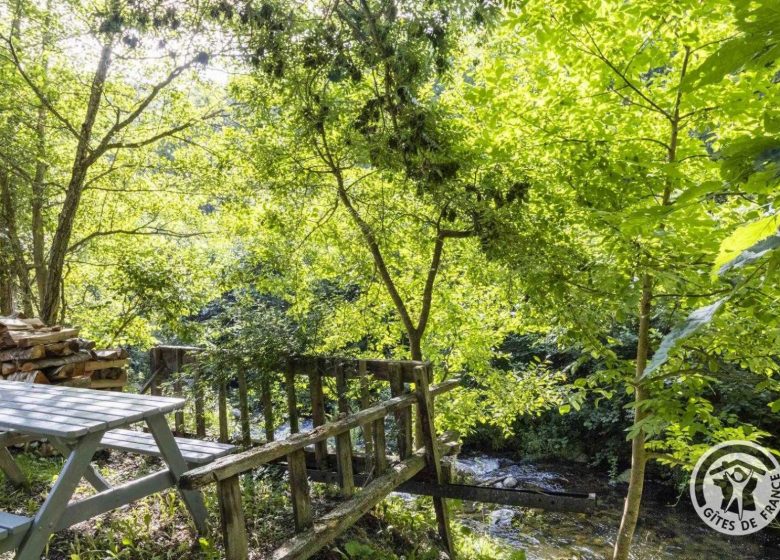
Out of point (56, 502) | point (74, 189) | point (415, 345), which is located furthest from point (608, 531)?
→ point (74, 189)

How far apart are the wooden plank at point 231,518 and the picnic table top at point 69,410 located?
0.60 m

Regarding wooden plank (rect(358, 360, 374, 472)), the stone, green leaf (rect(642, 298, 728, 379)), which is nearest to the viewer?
green leaf (rect(642, 298, 728, 379))

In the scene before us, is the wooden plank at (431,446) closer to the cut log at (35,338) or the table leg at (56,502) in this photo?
the table leg at (56,502)

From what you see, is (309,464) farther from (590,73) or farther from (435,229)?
(590,73)

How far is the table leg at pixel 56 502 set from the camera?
90.7 inches

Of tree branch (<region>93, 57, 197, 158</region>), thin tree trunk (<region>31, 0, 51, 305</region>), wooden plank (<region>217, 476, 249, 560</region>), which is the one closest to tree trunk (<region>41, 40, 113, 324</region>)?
tree branch (<region>93, 57, 197, 158</region>)

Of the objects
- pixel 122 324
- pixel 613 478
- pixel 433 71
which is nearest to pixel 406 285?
pixel 433 71

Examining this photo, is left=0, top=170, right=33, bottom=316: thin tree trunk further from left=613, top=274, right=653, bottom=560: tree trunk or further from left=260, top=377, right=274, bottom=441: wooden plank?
left=613, top=274, right=653, bottom=560: tree trunk

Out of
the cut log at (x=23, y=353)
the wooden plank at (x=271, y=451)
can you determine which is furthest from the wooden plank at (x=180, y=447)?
the cut log at (x=23, y=353)

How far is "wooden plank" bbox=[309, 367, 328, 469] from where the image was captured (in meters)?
4.53

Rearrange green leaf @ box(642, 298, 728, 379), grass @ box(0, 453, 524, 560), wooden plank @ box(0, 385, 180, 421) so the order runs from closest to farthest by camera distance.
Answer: green leaf @ box(642, 298, 728, 379) → wooden plank @ box(0, 385, 180, 421) → grass @ box(0, 453, 524, 560)

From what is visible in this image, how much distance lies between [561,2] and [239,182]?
4.77m

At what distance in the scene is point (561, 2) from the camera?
10.6 feet

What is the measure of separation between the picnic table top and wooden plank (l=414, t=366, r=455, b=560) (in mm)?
2060
